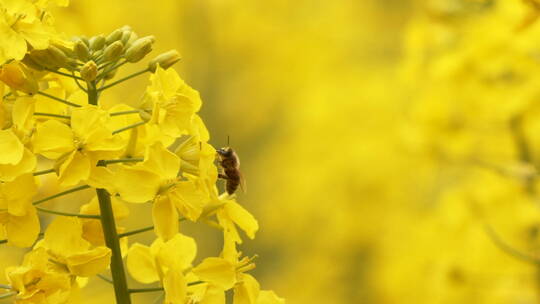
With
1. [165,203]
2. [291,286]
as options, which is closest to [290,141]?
[291,286]

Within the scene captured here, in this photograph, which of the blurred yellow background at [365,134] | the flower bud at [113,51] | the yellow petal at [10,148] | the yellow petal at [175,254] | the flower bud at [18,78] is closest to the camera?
the yellow petal at [10,148]

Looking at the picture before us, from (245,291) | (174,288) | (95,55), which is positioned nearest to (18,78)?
(95,55)

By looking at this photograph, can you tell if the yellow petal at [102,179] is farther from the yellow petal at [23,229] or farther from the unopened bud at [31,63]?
the unopened bud at [31,63]

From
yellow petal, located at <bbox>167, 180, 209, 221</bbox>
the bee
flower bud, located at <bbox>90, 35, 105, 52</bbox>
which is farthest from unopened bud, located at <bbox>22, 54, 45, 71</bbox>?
the bee

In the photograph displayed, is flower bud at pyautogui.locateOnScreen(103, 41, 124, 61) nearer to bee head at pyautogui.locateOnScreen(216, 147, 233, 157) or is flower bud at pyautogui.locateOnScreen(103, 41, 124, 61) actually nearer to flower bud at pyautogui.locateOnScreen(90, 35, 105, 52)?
flower bud at pyautogui.locateOnScreen(90, 35, 105, 52)

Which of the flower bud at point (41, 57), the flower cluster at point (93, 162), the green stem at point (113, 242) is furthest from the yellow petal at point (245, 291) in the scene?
the flower bud at point (41, 57)

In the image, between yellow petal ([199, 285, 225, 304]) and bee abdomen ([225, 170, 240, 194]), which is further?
bee abdomen ([225, 170, 240, 194])
